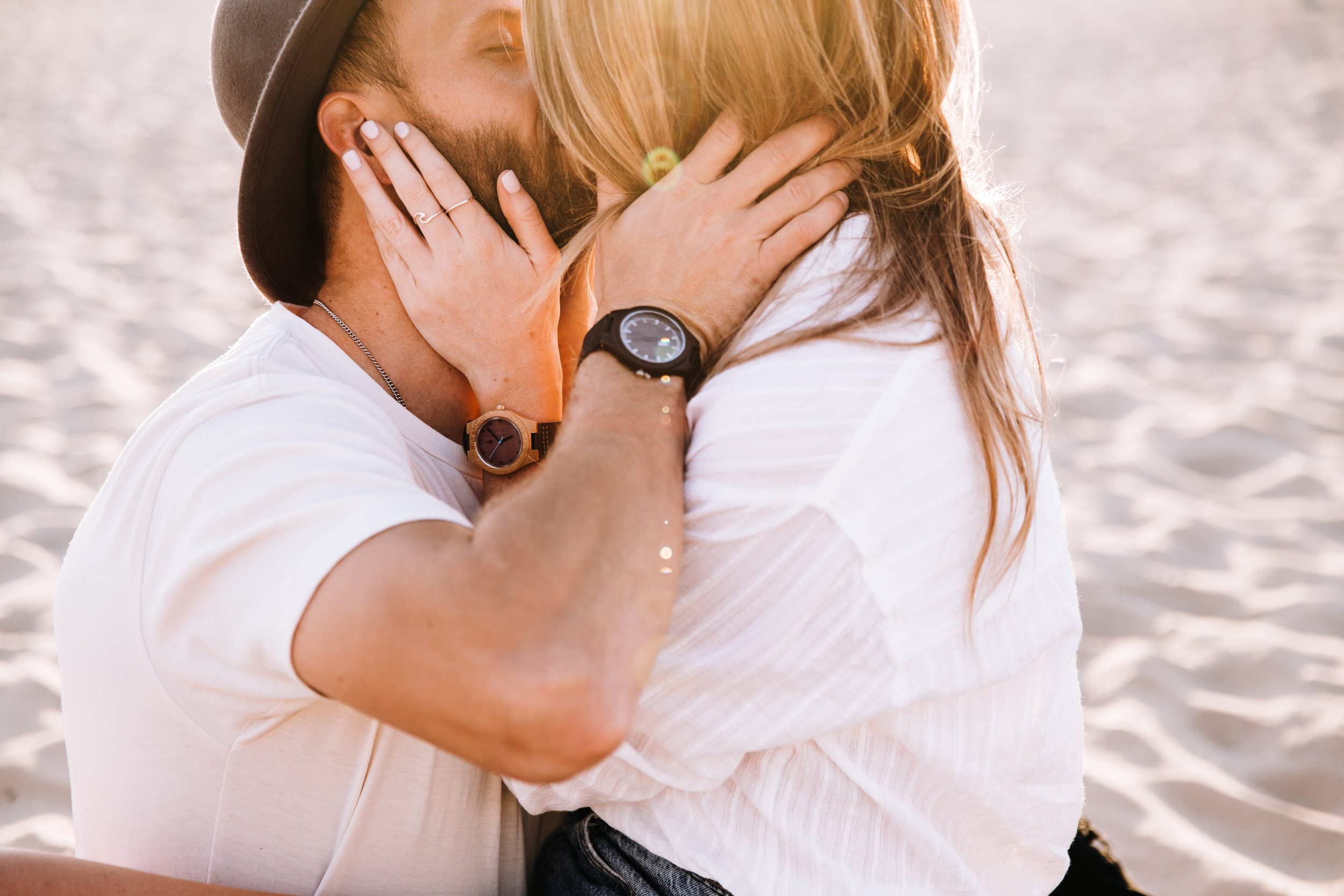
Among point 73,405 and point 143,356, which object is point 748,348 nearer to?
point 73,405

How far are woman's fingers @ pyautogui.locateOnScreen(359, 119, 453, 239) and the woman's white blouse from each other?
91cm

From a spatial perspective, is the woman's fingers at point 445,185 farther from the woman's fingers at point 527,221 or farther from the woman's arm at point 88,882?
the woman's arm at point 88,882

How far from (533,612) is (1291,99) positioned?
13.7m

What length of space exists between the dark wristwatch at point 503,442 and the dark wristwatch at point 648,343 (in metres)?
0.46

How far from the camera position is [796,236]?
161 cm

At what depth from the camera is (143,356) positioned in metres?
5.79

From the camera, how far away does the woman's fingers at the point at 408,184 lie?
A: 2.13m

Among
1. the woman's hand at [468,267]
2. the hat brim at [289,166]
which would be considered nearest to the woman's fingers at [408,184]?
the woman's hand at [468,267]

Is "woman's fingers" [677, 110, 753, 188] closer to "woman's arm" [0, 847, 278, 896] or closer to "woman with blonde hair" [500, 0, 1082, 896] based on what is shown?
"woman with blonde hair" [500, 0, 1082, 896]

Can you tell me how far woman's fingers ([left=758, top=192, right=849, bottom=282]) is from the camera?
1.61m

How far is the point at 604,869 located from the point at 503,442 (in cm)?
82

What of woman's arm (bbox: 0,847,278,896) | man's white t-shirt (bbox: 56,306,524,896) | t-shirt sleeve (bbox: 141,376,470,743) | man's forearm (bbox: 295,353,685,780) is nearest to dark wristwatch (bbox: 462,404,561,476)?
man's white t-shirt (bbox: 56,306,524,896)

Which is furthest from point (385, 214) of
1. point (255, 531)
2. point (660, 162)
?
point (255, 531)

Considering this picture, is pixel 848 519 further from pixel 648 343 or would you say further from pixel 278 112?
pixel 278 112
